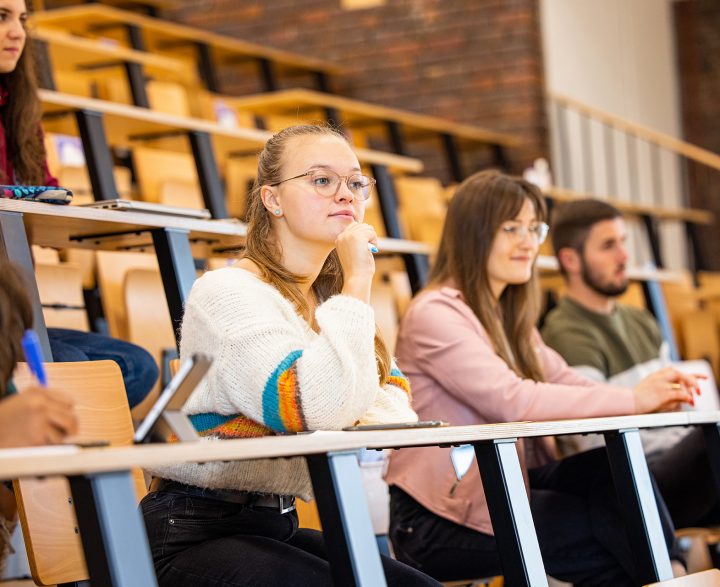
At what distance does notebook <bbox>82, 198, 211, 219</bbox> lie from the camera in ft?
6.11

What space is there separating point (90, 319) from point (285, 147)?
3.64 ft

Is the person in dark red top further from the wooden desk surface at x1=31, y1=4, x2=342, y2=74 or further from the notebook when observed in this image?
the wooden desk surface at x1=31, y1=4, x2=342, y2=74

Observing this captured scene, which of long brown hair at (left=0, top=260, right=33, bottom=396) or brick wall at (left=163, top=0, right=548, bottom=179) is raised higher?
brick wall at (left=163, top=0, right=548, bottom=179)

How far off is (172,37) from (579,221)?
10.2 ft

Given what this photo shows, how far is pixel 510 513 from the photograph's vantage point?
137 cm

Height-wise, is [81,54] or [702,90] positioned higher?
[81,54]

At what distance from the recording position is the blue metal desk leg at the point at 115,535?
3.17 feet

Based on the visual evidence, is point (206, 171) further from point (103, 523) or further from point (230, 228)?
point (103, 523)

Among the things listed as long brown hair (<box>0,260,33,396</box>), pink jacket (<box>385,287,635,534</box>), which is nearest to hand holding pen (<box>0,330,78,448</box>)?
long brown hair (<box>0,260,33,396</box>)

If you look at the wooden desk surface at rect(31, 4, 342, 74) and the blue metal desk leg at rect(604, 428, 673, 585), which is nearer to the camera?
the blue metal desk leg at rect(604, 428, 673, 585)

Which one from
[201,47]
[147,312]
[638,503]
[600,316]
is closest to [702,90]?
[201,47]

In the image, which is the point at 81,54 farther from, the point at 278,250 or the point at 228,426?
the point at 228,426

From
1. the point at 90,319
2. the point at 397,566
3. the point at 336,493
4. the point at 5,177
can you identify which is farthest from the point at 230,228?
the point at 336,493

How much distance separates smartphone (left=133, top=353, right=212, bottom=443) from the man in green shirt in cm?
153
